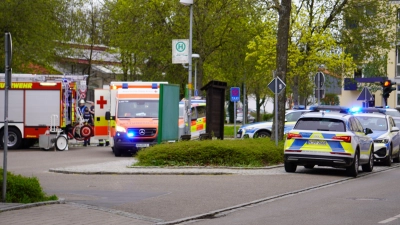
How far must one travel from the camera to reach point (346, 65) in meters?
44.2

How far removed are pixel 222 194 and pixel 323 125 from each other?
5.79 m

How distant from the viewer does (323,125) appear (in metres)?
20.9

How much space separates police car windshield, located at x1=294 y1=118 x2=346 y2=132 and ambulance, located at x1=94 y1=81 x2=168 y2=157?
9251 millimetres

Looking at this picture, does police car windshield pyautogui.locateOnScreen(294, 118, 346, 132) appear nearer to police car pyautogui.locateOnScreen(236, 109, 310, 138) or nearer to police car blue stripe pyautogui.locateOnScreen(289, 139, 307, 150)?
police car blue stripe pyautogui.locateOnScreen(289, 139, 307, 150)

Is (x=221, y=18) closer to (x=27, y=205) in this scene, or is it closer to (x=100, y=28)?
(x=100, y=28)

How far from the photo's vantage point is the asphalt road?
13008 mm

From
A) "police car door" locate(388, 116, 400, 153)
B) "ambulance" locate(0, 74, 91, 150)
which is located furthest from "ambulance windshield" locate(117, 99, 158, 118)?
"police car door" locate(388, 116, 400, 153)

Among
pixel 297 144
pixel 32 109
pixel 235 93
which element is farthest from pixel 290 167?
pixel 235 93

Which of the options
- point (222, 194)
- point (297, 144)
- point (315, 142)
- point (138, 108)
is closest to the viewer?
point (222, 194)

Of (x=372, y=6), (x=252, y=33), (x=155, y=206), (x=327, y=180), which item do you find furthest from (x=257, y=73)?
(x=155, y=206)

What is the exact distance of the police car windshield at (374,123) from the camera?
27.1 m

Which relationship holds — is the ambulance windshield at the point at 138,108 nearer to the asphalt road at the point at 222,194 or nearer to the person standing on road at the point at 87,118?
the person standing on road at the point at 87,118

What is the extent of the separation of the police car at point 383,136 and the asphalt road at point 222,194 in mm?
3095

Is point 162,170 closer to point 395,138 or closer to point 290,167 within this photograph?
point 290,167
